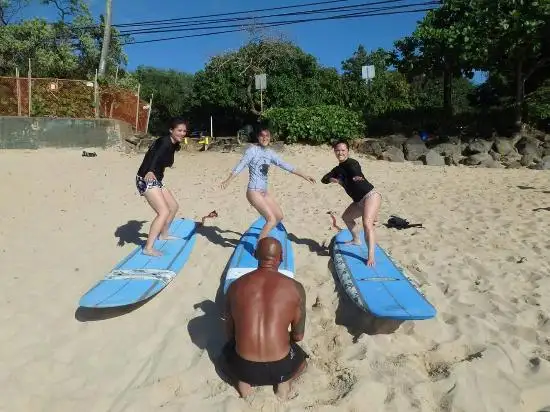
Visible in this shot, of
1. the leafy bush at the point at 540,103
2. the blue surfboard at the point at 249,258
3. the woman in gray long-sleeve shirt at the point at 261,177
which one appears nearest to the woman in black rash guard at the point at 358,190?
the woman in gray long-sleeve shirt at the point at 261,177

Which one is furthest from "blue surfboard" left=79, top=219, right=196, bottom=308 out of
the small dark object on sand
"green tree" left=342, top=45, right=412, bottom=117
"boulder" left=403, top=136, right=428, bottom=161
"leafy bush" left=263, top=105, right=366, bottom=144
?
"green tree" left=342, top=45, right=412, bottom=117

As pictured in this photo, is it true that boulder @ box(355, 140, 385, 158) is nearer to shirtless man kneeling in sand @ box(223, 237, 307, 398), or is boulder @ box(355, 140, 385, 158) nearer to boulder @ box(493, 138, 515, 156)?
boulder @ box(493, 138, 515, 156)

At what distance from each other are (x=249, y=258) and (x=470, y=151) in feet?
37.6

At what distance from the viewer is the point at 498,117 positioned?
17594 mm

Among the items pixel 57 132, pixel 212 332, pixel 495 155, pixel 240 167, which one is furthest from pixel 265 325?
pixel 57 132

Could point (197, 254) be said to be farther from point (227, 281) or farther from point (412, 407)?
point (412, 407)

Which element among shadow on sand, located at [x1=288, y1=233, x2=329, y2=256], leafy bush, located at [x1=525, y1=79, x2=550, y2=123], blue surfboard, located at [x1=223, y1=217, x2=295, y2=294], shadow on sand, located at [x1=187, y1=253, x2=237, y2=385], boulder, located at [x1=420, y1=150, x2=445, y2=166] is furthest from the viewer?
leafy bush, located at [x1=525, y1=79, x2=550, y2=123]

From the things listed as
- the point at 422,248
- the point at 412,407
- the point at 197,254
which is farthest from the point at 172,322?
the point at 422,248

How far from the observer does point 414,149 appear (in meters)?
15.0

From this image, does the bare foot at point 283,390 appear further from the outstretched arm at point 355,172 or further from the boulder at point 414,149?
the boulder at point 414,149

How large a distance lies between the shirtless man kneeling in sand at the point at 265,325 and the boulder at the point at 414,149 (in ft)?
41.1

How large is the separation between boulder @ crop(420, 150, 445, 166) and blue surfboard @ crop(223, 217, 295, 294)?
8.76m

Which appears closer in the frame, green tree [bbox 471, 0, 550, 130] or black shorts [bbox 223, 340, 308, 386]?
black shorts [bbox 223, 340, 308, 386]

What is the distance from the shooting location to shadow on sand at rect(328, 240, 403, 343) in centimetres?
387
